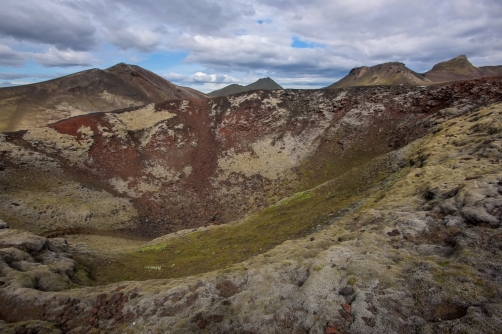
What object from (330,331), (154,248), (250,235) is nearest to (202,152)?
(154,248)

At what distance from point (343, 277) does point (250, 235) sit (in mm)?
13963

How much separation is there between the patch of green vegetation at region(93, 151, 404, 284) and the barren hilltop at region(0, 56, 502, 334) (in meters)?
0.23

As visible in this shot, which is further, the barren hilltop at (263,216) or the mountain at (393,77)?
the mountain at (393,77)

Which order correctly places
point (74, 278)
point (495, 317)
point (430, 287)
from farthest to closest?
Result: point (74, 278) < point (430, 287) < point (495, 317)

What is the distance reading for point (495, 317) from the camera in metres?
7.23

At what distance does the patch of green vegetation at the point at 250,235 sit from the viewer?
2012cm

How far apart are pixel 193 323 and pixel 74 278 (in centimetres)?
1159

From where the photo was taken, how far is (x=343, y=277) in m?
11.2

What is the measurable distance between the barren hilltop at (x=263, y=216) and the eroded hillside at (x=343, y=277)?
0.26 ft

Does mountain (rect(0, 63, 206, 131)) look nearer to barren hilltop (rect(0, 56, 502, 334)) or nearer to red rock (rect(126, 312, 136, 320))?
barren hilltop (rect(0, 56, 502, 334))

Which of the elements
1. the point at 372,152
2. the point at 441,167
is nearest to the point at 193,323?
the point at 441,167

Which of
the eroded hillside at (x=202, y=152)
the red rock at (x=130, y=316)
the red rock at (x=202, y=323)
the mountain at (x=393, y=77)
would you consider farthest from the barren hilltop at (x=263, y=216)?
the mountain at (x=393, y=77)

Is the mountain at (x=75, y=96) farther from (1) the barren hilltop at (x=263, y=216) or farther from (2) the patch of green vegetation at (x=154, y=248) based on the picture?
(2) the patch of green vegetation at (x=154, y=248)

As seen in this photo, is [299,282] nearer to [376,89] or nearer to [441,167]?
[441,167]
